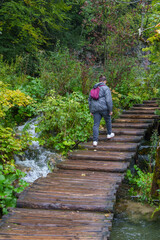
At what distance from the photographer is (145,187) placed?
20.5 feet

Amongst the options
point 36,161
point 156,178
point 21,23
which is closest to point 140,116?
point 36,161

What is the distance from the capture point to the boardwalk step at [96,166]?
237 inches

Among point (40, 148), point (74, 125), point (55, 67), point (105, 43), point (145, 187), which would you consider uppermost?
point (105, 43)

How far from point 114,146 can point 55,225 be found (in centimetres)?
420

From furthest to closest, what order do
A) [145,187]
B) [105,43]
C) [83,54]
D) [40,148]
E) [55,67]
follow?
[83,54] < [105,43] < [55,67] < [40,148] < [145,187]

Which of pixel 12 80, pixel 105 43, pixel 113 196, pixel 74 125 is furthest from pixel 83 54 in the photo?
pixel 113 196

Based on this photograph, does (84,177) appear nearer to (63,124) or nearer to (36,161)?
(36,161)

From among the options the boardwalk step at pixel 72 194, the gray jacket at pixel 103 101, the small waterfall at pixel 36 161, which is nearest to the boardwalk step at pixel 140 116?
the gray jacket at pixel 103 101

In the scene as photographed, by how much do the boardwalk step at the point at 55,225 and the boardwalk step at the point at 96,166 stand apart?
201 cm

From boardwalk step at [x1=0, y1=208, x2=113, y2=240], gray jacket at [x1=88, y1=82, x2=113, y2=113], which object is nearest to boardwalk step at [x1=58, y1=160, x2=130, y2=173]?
gray jacket at [x1=88, y1=82, x2=113, y2=113]

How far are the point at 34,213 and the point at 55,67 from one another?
801 centimetres

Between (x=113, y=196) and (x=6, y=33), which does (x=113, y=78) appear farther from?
(x=113, y=196)

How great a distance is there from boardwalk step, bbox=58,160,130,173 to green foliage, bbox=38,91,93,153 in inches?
40.4

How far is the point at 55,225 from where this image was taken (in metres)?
3.71
